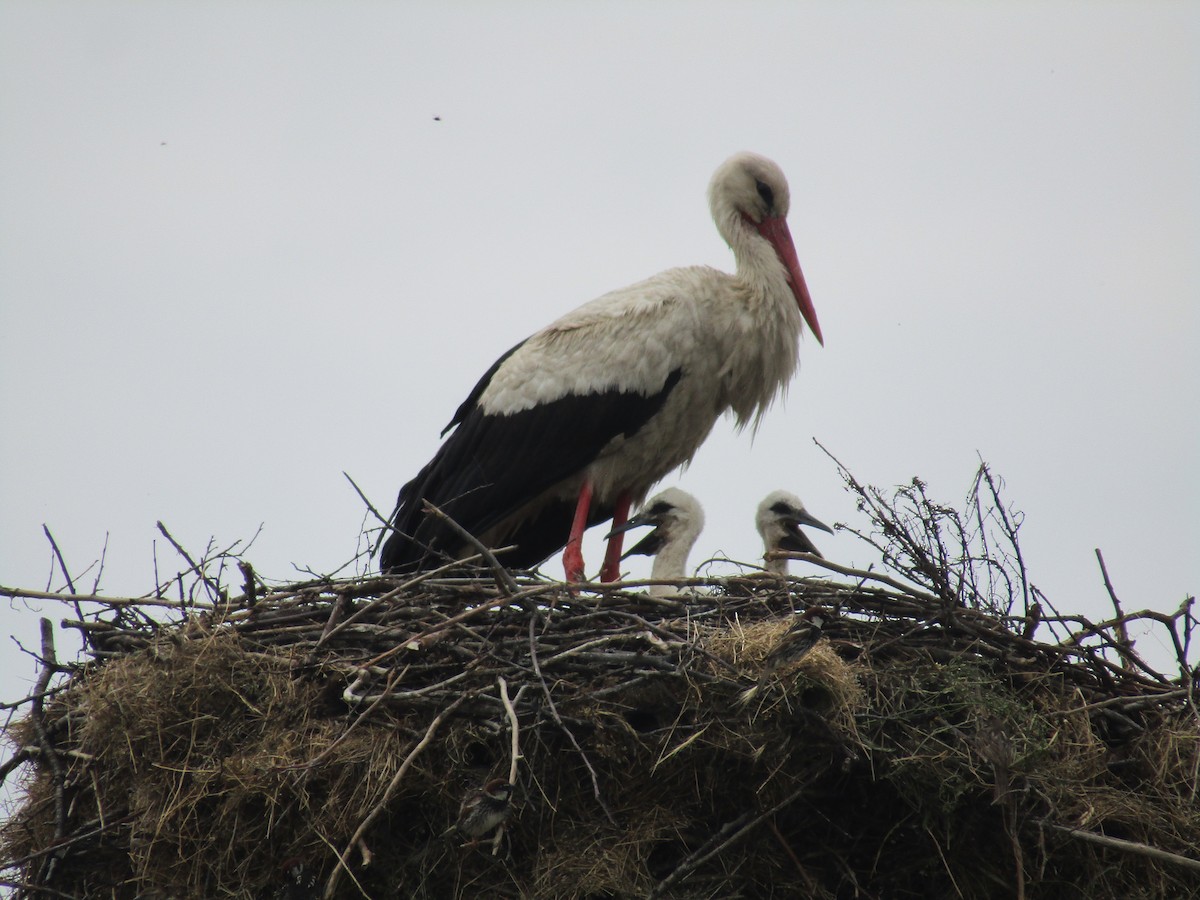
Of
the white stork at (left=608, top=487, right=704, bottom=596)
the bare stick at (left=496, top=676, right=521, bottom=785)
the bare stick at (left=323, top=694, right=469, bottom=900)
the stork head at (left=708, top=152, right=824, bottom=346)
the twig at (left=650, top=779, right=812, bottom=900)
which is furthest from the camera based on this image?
the stork head at (left=708, top=152, right=824, bottom=346)

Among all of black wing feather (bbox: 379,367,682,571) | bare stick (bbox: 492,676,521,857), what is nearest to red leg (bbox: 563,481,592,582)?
black wing feather (bbox: 379,367,682,571)

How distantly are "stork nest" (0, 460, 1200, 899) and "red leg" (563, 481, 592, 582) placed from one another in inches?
53.3

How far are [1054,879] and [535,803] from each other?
1.29 meters

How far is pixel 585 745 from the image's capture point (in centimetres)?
354

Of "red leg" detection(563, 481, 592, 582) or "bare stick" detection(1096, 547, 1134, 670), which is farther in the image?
"red leg" detection(563, 481, 592, 582)

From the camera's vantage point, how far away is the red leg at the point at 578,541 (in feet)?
17.1

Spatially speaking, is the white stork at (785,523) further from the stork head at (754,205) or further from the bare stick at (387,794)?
the bare stick at (387,794)

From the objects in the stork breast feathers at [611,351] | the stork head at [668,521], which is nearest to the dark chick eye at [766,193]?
the stork breast feathers at [611,351]

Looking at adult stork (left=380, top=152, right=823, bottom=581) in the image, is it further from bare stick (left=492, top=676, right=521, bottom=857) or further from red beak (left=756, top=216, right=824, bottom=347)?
bare stick (left=492, top=676, right=521, bottom=857)

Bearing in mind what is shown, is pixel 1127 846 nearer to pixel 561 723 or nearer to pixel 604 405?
pixel 561 723

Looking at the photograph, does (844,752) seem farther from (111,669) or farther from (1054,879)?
(111,669)

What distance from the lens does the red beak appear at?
5633mm

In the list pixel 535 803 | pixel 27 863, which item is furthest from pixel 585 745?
pixel 27 863

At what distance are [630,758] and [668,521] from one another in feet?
6.34
